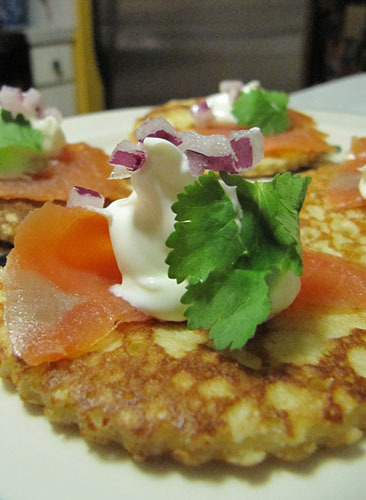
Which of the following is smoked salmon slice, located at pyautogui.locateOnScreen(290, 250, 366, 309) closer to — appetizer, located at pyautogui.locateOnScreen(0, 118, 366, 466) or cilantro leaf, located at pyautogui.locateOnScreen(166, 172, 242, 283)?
appetizer, located at pyautogui.locateOnScreen(0, 118, 366, 466)

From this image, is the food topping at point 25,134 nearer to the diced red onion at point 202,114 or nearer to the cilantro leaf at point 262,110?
the diced red onion at point 202,114

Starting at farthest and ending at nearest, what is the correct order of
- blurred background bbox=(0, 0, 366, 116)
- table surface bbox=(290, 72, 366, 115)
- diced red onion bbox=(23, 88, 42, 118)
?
blurred background bbox=(0, 0, 366, 116) → table surface bbox=(290, 72, 366, 115) → diced red onion bbox=(23, 88, 42, 118)

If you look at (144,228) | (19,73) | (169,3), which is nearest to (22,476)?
(144,228)

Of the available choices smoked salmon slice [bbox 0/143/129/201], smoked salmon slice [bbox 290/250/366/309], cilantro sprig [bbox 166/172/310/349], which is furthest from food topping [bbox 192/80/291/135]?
cilantro sprig [bbox 166/172/310/349]

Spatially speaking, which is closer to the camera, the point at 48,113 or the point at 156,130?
the point at 156,130

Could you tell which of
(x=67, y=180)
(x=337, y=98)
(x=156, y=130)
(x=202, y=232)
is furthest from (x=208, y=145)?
(x=337, y=98)

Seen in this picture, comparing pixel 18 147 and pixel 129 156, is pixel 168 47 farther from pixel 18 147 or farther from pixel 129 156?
pixel 129 156
